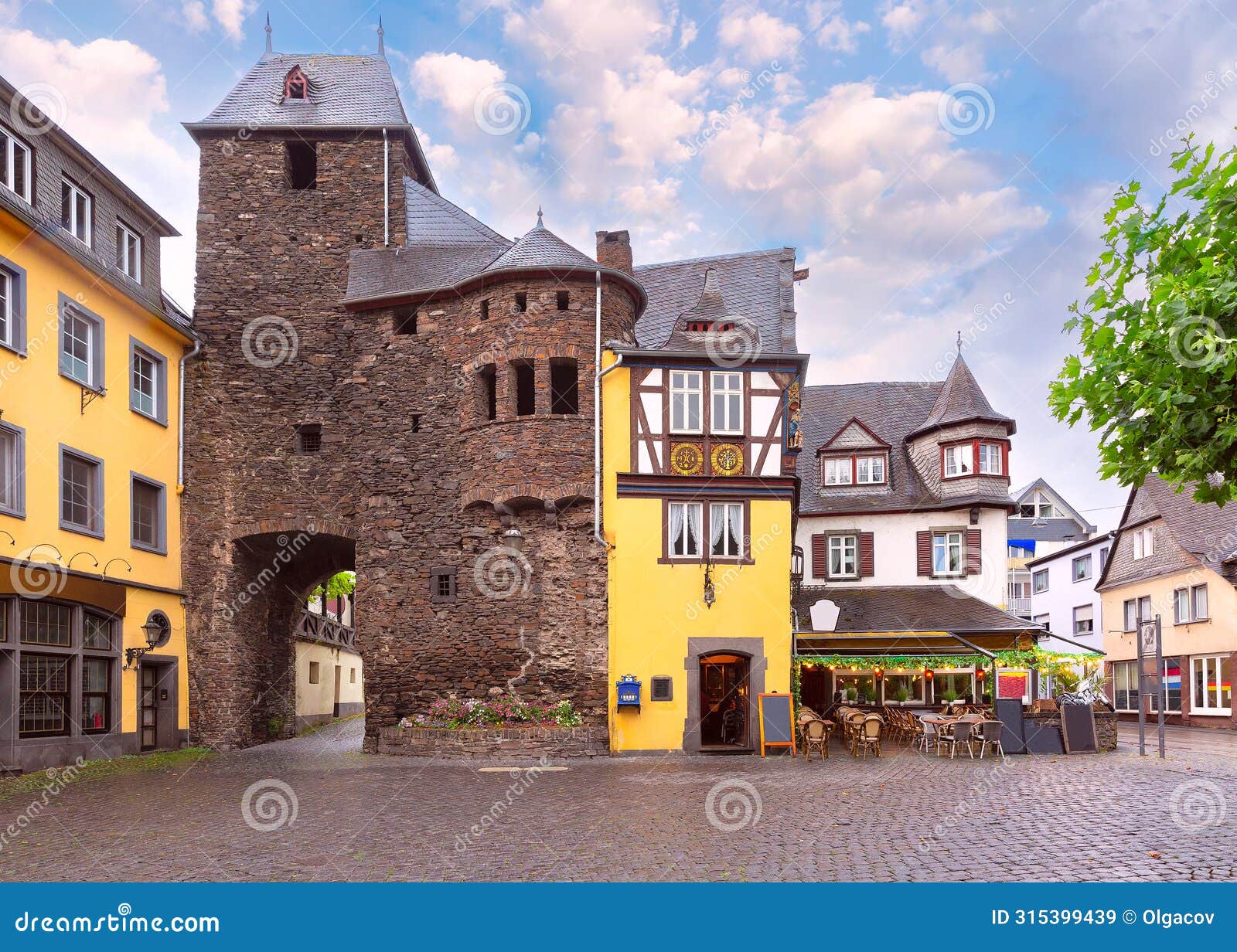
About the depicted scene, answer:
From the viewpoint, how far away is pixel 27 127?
20.1 m

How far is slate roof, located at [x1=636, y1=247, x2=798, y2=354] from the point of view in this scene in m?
25.9

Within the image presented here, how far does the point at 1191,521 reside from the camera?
121 ft

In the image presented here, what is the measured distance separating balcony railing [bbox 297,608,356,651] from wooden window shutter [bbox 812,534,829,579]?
15.4 metres

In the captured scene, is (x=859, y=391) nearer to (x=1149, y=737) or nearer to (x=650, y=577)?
(x=1149, y=737)

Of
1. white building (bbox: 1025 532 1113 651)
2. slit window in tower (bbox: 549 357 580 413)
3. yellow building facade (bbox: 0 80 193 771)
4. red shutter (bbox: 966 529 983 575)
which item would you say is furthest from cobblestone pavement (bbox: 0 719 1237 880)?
white building (bbox: 1025 532 1113 651)

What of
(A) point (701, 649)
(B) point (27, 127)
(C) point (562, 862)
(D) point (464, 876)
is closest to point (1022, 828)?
(C) point (562, 862)

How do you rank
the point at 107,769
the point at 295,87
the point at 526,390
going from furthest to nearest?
1. the point at 295,87
2. the point at 526,390
3. the point at 107,769

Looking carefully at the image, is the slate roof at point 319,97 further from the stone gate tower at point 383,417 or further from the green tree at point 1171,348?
the green tree at point 1171,348

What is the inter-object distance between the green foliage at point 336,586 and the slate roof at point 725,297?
1425 cm

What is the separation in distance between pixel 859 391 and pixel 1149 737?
14.6m

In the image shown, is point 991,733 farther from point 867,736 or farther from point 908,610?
point 908,610

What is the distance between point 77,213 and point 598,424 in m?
11.2

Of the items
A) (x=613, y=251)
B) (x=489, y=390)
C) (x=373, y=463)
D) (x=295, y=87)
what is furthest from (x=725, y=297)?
(x=295, y=87)

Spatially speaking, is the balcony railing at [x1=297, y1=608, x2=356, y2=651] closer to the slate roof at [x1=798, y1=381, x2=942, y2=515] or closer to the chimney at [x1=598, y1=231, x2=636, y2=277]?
the chimney at [x1=598, y1=231, x2=636, y2=277]
